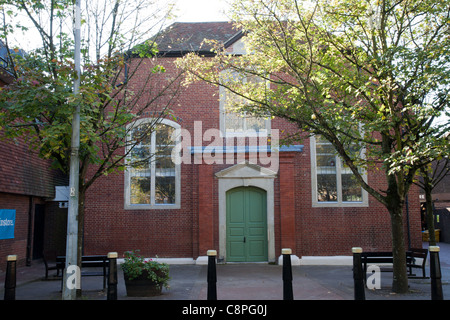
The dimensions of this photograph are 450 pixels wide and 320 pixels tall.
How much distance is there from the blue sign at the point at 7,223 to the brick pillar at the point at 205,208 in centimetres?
652

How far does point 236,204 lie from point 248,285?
16.4 ft

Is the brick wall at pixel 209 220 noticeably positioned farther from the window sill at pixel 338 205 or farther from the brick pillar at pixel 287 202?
the window sill at pixel 338 205

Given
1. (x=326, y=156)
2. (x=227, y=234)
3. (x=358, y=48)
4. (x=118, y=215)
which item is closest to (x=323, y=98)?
(x=358, y=48)

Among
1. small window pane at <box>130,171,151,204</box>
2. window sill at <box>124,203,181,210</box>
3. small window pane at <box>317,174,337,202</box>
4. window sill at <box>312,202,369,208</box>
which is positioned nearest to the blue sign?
window sill at <box>124,203,181,210</box>

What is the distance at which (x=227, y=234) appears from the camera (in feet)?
51.2

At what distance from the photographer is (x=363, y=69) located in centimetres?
1049

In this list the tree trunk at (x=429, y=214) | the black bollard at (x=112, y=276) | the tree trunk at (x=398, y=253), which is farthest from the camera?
the tree trunk at (x=429, y=214)

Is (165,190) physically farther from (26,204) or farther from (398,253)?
(398,253)

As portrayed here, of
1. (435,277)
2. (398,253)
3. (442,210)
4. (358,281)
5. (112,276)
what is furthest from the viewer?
(442,210)

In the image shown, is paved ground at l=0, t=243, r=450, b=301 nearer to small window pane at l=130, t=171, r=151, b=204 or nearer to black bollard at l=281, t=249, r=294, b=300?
black bollard at l=281, t=249, r=294, b=300

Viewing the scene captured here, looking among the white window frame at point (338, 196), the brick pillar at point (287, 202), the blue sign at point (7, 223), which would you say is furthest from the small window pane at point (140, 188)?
the white window frame at point (338, 196)

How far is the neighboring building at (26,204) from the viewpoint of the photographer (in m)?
14.1

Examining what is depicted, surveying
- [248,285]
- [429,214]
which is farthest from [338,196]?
[248,285]

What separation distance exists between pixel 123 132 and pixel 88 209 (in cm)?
770
